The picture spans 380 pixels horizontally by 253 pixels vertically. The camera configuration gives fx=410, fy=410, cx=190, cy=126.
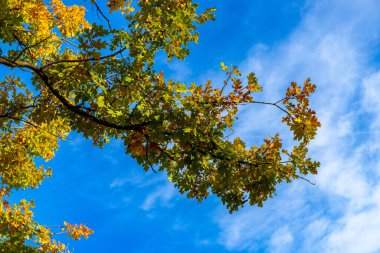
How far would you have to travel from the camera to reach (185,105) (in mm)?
6746

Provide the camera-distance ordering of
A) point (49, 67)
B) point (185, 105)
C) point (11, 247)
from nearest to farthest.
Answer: point (185, 105) → point (49, 67) → point (11, 247)

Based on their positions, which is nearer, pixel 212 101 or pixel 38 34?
pixel 212 101

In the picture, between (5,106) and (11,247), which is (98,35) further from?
(11,247)

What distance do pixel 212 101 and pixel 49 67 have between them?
3456 mm

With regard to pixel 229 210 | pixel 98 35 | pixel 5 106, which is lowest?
pixel 229 210

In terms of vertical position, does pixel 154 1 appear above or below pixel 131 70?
above

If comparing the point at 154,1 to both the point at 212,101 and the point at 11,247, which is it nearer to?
the point at 212,101

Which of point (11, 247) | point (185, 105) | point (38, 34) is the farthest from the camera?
point (38, 34)

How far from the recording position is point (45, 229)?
1242 centimetres

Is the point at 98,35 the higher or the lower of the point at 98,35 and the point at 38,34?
the lower

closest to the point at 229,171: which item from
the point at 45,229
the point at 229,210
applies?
the point at 229,210

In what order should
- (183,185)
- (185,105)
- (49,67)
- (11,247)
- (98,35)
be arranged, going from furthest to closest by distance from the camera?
(11,247), (183,185), (49,67), (98,35), (185,105)

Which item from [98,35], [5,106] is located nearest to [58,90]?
[98,35]

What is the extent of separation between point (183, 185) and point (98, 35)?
361 cm
